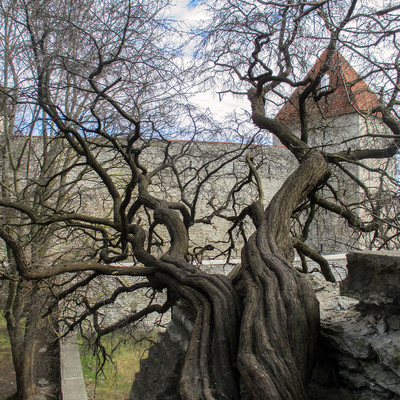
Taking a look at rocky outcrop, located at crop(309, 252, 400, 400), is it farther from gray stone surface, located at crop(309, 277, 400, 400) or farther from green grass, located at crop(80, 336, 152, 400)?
green grass, located at crop(80, 336, 152, 400)

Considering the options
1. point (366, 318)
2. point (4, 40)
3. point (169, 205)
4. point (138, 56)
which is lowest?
point (366, 318)

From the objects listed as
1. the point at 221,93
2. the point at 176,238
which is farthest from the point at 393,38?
the point at 176,238

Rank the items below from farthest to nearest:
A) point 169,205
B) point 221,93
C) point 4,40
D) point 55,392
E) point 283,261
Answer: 1. point 55,392
2. point 4,40
3. point 221,93
4. point 169,205
5. point 283,261

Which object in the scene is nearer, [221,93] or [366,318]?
[366,318]

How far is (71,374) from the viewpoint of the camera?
6391mm

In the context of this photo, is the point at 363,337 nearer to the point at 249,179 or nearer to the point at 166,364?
the point at 166,364

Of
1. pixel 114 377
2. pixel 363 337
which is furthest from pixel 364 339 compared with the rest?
pixel 114 377

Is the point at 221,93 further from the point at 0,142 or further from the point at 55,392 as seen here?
the point at 55,392

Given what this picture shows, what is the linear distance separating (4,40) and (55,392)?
5.57 meters

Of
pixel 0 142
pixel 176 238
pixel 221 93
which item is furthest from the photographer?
pixel 0 142

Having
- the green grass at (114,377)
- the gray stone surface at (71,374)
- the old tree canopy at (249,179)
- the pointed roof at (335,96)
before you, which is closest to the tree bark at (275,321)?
the old tree canopy at (249,179)

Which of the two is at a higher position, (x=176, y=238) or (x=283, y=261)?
(x=176, y=238)

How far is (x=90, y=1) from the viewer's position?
387 cm

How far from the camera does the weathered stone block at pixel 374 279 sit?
1.98 m
